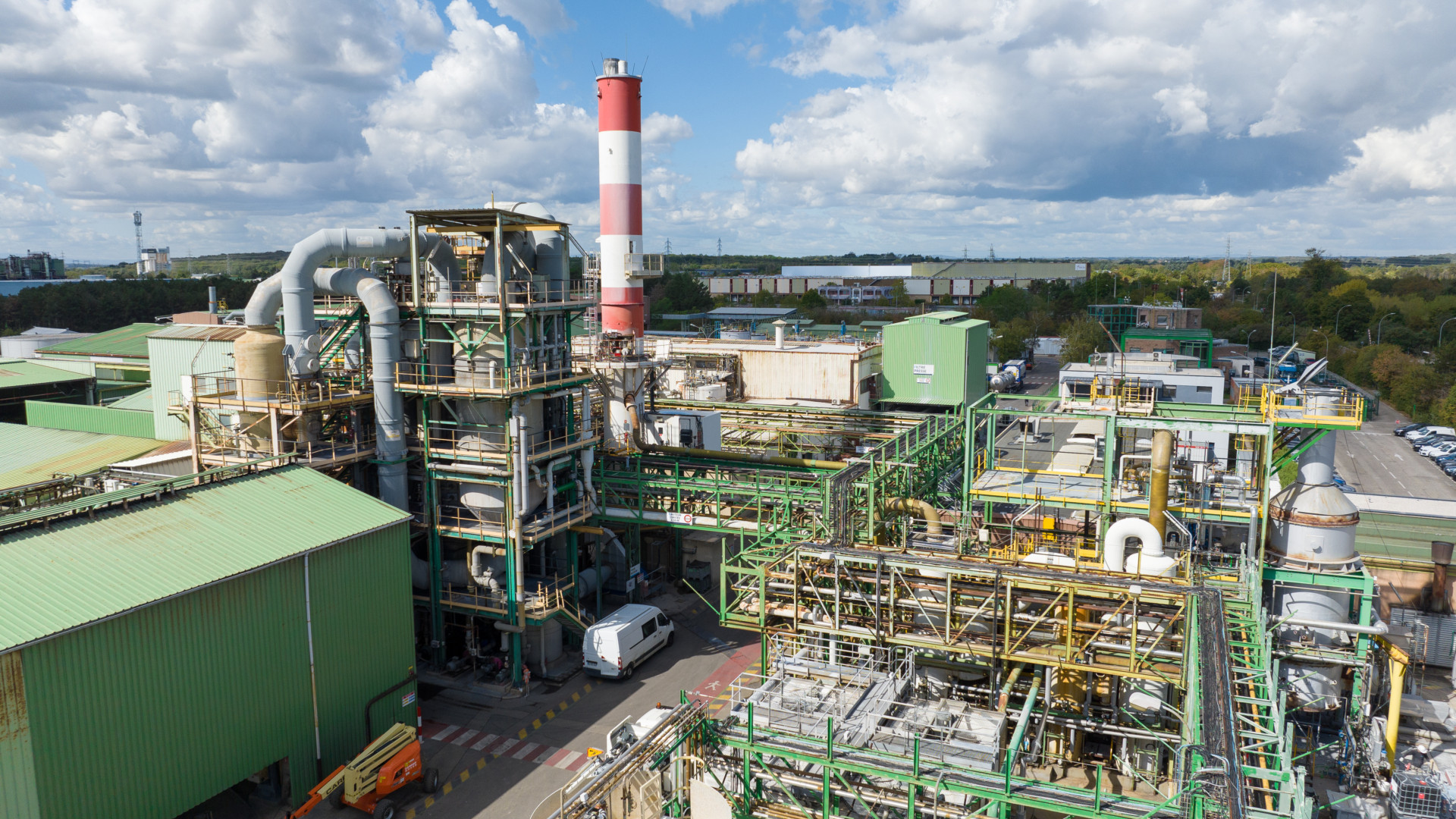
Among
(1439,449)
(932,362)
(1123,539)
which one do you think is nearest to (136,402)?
(932,362)

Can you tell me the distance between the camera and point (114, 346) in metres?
55.2

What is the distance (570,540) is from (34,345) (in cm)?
5486

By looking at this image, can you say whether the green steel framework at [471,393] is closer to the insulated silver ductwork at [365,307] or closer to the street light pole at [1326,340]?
the insulated silver ductwork at [365,307]

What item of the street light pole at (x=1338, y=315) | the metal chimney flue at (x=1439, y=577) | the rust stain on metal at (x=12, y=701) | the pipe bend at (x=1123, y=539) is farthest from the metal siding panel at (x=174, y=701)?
the street light pole at (x=1338, y=315)

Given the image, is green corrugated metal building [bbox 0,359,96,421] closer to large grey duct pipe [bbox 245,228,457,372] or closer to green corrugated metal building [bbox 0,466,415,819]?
large grey duct pipe [bbox 245,228,457,372]

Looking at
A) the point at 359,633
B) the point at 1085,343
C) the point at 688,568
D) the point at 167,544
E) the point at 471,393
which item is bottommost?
the point at 688,568

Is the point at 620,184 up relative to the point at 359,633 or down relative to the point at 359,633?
up

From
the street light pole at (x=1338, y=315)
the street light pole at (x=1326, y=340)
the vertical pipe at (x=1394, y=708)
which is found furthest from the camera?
→ the street light pole at (x=1338, y=315)

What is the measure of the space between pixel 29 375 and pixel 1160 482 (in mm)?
56724

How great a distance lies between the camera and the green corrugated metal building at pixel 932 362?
5306cm

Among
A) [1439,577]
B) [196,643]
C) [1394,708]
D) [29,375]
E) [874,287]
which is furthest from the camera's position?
[874,287]

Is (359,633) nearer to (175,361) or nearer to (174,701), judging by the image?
(174,701)

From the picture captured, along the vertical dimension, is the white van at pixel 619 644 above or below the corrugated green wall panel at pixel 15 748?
below

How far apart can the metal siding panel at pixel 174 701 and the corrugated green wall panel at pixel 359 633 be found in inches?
23.6
